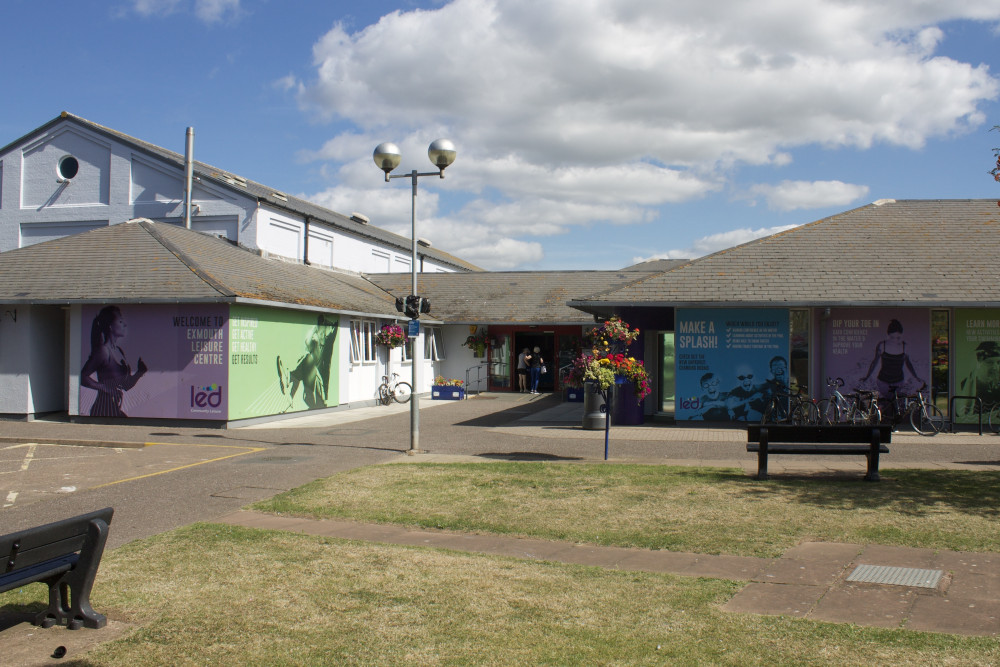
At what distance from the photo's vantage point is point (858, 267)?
18578 mm

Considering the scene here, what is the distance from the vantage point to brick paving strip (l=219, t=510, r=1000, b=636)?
5258mm

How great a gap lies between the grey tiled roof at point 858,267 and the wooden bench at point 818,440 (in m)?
6.68

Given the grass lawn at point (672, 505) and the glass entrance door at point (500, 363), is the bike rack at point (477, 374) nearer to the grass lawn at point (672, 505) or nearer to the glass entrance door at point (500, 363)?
the glass entrance door at point (500, 363)

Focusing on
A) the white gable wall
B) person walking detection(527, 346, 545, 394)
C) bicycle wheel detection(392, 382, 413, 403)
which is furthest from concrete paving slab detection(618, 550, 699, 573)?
the white gable wall

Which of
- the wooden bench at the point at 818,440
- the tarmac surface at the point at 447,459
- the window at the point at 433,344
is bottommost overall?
the tarmac surface at the point at 447,459

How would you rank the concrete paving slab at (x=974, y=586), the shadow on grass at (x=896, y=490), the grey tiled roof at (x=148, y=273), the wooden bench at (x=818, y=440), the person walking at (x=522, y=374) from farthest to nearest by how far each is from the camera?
1. the person walking at (x=522, y=374)
2. the grey tiled roof at (x=148, y=273)
3. the wooden bench at (x=818, y=440)
4. the shadow on grass at (x=896, y=490)
5. the concrete paving slab at (x=974, y=586)

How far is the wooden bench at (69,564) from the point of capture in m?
4.75

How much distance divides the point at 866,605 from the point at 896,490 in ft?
16.6

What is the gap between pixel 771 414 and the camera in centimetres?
1780

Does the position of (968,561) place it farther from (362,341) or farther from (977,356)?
(362,341)

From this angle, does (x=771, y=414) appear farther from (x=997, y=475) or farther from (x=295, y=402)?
(x=295, y=402)

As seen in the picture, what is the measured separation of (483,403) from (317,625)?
2148 cm

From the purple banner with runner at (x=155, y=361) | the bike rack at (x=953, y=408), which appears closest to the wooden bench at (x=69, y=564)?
the purple banner with runner at (x=155, y=361)

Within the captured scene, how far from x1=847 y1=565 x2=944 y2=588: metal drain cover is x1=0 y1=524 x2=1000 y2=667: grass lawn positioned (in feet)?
3.91
